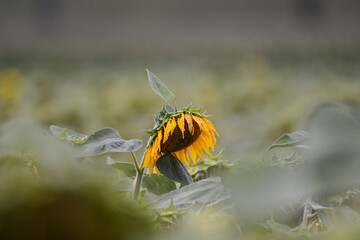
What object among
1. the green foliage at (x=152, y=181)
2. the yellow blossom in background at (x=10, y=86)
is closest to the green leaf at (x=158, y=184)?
the green foliage at (x=152, y=181)

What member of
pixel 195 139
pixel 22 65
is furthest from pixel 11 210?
pixel 22 65

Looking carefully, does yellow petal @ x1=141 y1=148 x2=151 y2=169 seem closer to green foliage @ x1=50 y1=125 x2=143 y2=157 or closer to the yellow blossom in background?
green foliage @ x1=50 y1=125 x2=143 y2=157

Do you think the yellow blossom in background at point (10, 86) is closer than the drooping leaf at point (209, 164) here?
No

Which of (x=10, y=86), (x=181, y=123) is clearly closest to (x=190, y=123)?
(x=181, y=123)

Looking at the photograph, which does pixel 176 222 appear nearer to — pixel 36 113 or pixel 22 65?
pixel 36 113

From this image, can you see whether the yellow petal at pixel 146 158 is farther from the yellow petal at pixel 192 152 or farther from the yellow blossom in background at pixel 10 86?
the yellow blossom in background at pixel 10 86

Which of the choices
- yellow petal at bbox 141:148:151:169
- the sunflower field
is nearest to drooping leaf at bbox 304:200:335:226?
the sunflower field

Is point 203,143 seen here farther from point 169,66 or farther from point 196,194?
point 169,66
